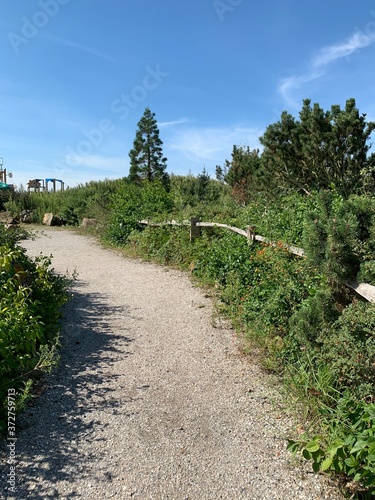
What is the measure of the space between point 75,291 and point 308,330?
427 cm

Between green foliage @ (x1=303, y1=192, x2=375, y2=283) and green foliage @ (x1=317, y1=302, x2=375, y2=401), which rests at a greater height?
green foliage @ (x1=303, y1=192, x2=375, y2=283)

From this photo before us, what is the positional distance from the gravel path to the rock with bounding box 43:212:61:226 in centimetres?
1553

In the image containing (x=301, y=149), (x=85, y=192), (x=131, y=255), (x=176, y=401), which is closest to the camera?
(x=176, y=401)

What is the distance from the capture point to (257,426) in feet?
8.96

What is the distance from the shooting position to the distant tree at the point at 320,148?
23.9 ft

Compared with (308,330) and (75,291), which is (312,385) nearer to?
(308,330)

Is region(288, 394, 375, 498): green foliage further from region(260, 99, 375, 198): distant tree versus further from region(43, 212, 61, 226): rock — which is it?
region(43, 212, 61, 226): rock

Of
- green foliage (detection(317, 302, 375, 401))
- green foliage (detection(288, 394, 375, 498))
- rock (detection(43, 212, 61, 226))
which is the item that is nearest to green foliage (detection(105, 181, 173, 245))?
rock (detection(43, 212, 61, 226))

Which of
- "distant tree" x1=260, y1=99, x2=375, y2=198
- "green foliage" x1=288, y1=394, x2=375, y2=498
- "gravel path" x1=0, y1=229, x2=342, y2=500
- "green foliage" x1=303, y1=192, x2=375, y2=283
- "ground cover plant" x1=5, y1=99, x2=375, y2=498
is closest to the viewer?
"green foliage" x1=288, y1=394, x2=375, y2=498

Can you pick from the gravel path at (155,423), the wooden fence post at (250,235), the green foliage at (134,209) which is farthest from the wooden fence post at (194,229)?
the gravel path at (155,423)

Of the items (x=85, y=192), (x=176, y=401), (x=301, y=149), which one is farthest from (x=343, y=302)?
(x=85, y=192)

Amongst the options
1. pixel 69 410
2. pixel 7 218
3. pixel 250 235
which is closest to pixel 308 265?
pixel 69 410

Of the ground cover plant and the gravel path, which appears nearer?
Result: the gravel path

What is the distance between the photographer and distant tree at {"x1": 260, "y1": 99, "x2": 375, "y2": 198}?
7.28 metres
